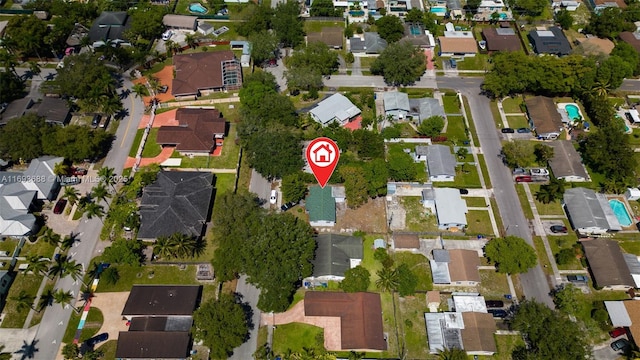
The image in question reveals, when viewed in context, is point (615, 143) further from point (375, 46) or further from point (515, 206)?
point (375, 46)

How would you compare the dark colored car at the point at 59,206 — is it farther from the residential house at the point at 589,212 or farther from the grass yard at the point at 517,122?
the residential house at the point at 589,212

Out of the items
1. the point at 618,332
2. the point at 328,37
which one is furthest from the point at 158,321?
the point at 328,37

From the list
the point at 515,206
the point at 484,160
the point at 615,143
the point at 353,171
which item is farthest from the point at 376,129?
the point at 615,143

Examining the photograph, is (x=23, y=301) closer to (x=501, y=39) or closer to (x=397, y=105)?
(x=397, y=105)

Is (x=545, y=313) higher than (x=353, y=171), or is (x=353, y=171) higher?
(x=353, y=171)

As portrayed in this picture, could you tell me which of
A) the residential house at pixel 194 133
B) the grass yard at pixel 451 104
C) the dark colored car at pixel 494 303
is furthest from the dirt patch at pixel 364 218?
the grass yard at pixel 451 104
